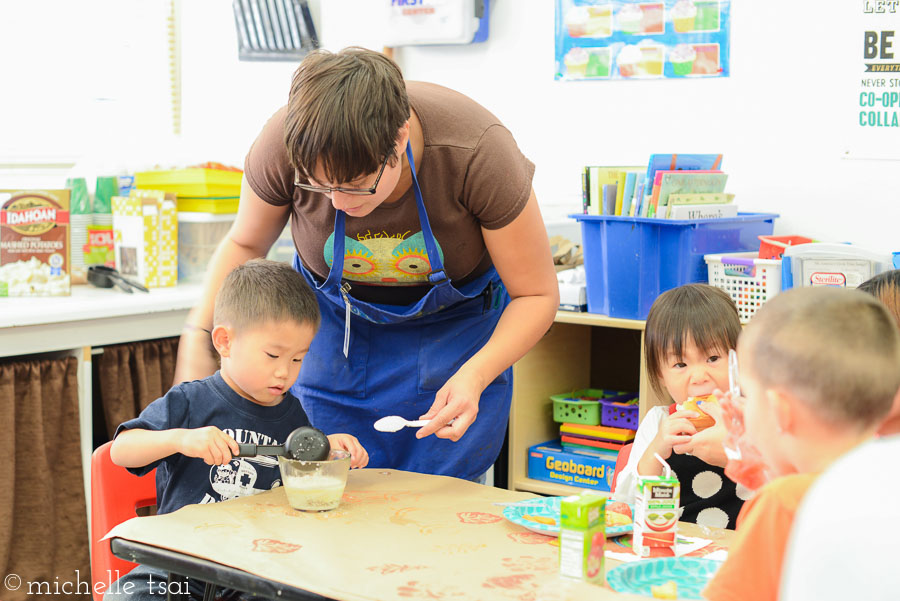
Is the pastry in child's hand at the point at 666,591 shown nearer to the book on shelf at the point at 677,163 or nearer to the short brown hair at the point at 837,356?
the short brown hair at the point at 837,356

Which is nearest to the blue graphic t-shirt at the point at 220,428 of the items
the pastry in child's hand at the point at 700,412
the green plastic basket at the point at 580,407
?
the pastry in child's hand at the point at 700,412

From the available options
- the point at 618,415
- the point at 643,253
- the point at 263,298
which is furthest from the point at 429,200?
the point at 618,415

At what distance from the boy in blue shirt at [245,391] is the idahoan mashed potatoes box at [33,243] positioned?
1323mm

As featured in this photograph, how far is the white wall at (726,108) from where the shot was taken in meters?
2.81

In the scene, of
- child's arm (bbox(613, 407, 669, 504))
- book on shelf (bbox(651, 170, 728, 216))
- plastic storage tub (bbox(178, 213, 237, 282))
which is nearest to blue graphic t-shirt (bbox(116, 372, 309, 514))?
child's arm (bbox(613, 407, 669, 504))

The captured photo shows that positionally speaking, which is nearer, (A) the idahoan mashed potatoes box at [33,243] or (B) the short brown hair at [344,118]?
(B) the short brown hair at [344,118]

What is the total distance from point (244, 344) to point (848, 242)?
1873 millimetres

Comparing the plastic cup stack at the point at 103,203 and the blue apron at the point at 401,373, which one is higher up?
the plastic cup stack at the point at 103,203

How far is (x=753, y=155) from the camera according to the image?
2.96 m

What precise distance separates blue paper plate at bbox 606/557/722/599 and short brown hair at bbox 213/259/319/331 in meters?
0.75

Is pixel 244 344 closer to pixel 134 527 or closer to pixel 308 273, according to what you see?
pixel 308 273

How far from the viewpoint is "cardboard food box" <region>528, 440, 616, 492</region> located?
9.32ft

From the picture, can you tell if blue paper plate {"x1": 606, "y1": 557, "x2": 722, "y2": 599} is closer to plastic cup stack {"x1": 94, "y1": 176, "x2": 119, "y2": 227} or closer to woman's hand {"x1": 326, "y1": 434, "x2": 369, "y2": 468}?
woman's hand {"x1": 326, "y1": 434, "x2": 369, "y2": 468}

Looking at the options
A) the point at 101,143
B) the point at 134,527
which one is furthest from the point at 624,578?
the point at 101,143
